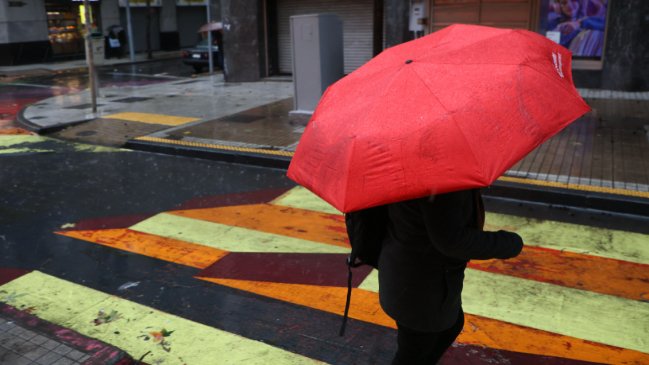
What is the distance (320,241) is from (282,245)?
0.38m

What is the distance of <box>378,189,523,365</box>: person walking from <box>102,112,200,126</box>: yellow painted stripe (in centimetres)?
950

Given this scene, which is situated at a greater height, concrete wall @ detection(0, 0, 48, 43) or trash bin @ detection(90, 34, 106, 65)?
concrete wall @ detection(0, 0, 48, 43)

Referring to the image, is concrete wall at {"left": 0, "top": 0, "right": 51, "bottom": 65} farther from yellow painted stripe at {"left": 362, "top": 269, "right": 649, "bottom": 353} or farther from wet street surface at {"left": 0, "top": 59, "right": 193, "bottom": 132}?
yellow painted stripe at {"left": 362, "top": 269, "right": 649, "bottom": 353}

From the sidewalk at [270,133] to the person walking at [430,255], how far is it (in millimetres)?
4564

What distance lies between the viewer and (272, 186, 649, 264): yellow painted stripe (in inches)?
209

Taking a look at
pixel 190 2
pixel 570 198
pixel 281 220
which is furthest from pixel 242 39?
pixel 190 2

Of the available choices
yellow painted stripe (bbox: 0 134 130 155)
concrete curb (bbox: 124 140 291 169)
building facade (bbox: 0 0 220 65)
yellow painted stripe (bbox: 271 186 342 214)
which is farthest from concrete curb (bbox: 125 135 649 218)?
building facade (bbox: 0 0 220 65)

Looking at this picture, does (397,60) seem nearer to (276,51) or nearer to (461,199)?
(461,199)

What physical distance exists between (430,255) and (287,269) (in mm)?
2789

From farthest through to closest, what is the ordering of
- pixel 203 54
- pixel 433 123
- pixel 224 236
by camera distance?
pixel 203 54 < pixel 224 236 < pixel 433 123

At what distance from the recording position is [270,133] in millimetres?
10195

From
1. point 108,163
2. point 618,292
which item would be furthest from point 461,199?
point 108,163

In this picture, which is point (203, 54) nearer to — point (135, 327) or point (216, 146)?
point (216, 146)

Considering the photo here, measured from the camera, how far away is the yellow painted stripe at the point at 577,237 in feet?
17.4
